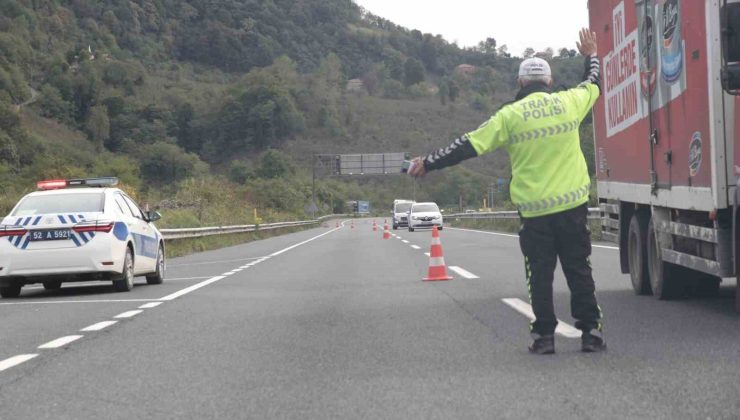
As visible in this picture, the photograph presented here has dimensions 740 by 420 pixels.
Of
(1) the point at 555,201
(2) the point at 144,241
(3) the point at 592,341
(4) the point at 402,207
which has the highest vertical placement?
(1) the point at 555,201

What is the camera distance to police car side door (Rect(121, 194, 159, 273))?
15.6 m

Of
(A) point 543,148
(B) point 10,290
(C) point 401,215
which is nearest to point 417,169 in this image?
(A) point 543,148

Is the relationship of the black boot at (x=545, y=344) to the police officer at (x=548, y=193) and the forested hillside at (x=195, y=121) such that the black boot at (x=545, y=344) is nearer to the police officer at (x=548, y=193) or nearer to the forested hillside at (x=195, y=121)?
the police officer at (x=548, y=193)

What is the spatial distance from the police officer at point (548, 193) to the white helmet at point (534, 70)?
33 millimetres

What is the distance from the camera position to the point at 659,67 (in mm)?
9852

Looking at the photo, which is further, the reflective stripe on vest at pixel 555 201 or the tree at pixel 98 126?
the tree at pixel 98 126

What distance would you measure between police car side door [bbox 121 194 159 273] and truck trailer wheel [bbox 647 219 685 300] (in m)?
7.39

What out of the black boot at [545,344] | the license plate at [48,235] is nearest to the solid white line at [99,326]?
the license plate at [48,235]

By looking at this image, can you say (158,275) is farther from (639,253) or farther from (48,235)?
(639,253)

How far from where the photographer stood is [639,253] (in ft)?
37.2

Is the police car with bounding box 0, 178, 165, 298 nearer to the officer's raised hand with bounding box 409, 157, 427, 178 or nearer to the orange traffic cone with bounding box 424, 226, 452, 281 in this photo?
the orange traffic cone with bounding box 424, 226, 452, 281

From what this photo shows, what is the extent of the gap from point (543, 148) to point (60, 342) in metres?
4.13

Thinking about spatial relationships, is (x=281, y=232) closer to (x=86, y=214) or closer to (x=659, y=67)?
(x=86, y=214)

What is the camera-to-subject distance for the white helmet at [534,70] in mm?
7457
